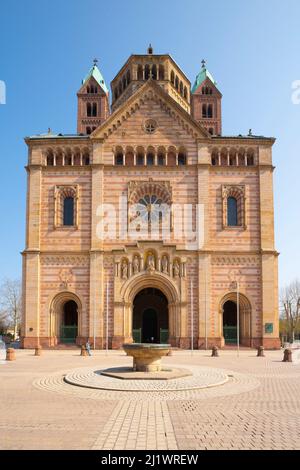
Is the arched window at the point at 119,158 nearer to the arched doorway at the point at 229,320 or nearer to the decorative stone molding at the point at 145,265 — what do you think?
the decorative stone molding at the point at 145,265

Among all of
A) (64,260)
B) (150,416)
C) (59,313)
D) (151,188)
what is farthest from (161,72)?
(150,416)

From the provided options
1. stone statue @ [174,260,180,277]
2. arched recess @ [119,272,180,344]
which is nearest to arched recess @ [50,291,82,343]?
arched recess @ [119,272,180,344]

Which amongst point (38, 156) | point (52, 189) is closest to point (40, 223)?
point (52, 189)

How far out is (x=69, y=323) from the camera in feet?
145

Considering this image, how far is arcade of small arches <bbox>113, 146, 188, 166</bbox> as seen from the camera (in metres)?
43.2

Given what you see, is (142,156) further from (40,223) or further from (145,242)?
(40,223)

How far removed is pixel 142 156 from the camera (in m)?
43.6

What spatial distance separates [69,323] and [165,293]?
10.2 m

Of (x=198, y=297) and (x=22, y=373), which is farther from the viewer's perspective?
(x=198, y=297)

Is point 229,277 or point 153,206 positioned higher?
point 153,206

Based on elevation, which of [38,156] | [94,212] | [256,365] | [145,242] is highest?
[38,156]
